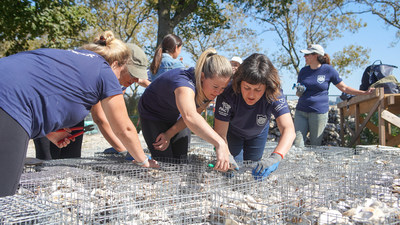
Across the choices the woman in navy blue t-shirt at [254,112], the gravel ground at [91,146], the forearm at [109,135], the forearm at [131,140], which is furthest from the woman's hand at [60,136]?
the gravel ground at [91,146]

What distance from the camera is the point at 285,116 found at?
2811mm

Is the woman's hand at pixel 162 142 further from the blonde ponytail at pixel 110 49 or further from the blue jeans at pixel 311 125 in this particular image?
the blue jeans at pixel 311 125

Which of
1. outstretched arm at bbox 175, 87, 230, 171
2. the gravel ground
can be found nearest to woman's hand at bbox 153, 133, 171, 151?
outstretched arm at bbox 175, 87, 230, 171

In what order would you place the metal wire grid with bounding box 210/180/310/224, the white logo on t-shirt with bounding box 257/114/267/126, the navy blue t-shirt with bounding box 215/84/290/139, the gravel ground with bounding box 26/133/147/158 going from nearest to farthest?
the metal wire grid with bounding box 210/180/310/224, the navy blue t-shirt with bounding box 215/84/290/139, the white logo on t-shirt with bounding box 257/114/267/126, the gravel ground with bounding box 26/133/147/158

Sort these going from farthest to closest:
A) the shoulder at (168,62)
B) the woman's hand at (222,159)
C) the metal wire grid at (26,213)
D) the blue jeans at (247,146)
A: the shoulder at (168,62), the blue jeans at (247,146), the woman's hand at (222,159), the metal wire grid at (26,213)

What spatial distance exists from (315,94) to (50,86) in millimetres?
3956

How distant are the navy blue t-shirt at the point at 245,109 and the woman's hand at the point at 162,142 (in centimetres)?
54

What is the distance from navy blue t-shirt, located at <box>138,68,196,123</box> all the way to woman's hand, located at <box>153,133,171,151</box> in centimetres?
20

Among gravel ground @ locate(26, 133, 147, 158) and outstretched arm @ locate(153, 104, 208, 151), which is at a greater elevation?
outstretched arm @ locate(153, 104, 208, 151)

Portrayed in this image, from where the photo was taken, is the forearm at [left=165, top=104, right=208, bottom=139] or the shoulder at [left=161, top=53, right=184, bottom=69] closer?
the forearm at [left=165, top=104, right=208, bottom=139]

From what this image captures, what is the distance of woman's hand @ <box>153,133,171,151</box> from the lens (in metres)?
3.09

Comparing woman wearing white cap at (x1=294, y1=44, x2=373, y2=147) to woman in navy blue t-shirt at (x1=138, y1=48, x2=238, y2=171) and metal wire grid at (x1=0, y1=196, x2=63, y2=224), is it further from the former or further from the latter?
metal wire grid at (x1=0, y1=196, x2=63, y2=224)

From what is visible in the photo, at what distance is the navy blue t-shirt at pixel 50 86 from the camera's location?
1568mm

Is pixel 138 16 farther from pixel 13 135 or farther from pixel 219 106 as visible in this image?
pixel 13 135
